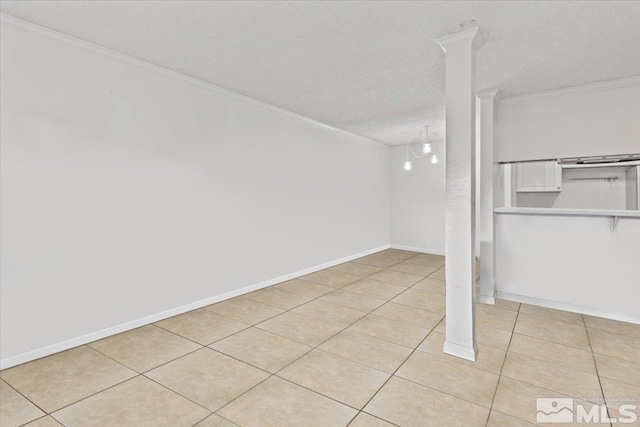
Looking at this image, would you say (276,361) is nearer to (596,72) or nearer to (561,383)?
(561,383)

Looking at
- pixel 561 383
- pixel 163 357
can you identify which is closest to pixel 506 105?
pixel 561 383

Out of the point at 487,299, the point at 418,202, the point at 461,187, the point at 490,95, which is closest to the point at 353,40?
the point at 461,187

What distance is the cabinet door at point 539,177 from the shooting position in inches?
194

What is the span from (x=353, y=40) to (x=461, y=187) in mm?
1494

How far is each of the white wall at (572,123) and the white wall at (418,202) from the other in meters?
2.93

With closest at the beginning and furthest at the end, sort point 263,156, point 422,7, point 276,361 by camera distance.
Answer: point 422,7, point 276,361, point 263,156

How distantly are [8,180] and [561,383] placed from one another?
14.2 feet

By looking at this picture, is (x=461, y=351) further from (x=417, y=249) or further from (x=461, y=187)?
(x=417, y=249)

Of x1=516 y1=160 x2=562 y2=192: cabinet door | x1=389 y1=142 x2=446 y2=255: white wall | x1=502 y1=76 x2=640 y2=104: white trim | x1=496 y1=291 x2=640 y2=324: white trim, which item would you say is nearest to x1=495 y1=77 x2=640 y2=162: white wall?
x1=502 y1=76 x2=640 y2=104: white trim

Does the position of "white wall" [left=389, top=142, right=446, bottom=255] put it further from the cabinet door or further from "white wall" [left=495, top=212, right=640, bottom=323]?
"white wall" [left=495, top=212, right=640, bottom=323]

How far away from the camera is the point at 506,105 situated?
4.10 meters

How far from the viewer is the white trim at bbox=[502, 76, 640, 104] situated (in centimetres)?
343

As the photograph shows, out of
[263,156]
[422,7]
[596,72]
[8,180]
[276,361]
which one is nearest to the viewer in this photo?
[422,7]

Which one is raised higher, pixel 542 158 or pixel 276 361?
pixel 542 158
